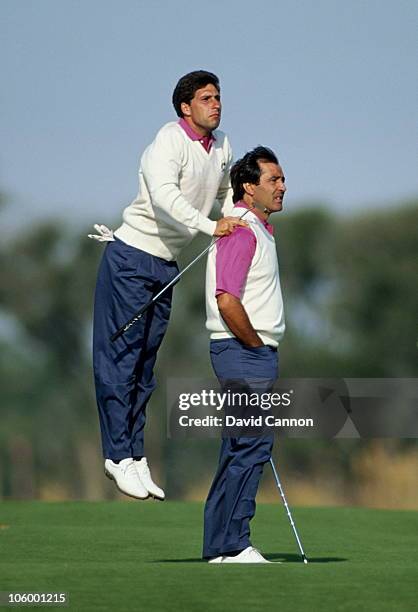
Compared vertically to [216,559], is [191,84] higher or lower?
higher

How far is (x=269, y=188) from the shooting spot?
616 centimetres

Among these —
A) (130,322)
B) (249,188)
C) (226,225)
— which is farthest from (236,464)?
(249,188)

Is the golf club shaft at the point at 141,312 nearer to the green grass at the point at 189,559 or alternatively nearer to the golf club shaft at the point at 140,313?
the golf club shaft at the point at 140,313

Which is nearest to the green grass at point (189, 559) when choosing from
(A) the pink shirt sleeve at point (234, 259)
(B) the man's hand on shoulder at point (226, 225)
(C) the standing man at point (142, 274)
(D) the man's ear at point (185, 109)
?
(C) the standing man at point (142, 274)

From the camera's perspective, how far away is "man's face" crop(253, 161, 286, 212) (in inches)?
243

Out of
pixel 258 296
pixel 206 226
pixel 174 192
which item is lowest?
pixel 258 296

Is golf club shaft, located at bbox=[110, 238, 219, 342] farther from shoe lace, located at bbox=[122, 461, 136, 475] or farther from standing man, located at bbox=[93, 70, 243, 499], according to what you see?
shoe lace, located at bbox=[122, 461, 136, 475]

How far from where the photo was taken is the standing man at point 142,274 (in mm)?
6184

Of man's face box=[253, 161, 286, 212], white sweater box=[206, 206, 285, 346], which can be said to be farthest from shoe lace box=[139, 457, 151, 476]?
man's face box=[253, 161, 286, 212]

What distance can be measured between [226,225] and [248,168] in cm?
37

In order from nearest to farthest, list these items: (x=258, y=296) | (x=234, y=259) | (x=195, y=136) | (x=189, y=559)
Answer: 1. (x=234, y=259)
2. (x=258, y=296)
3. (x=195, y=136)
4. (x=189, y=559)

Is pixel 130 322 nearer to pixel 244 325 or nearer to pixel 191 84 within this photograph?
pixel 244 325

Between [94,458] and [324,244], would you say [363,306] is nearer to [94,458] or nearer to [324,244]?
[324,244]

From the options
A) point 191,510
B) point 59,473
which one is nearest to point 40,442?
point 59,473
